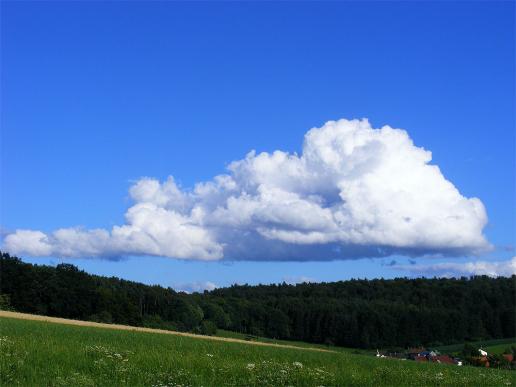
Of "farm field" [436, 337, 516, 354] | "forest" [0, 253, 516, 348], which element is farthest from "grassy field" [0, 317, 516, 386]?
"farm field" [436, 337, 516, 354]

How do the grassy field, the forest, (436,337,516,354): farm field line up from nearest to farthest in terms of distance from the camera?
the grassy field < the forest < (436,337,516,354): farm field

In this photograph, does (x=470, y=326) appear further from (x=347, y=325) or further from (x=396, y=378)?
(x=396, y=378)

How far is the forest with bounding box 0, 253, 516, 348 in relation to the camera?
111 m

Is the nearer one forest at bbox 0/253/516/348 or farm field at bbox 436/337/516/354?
forest at bbox 0/253/516/348

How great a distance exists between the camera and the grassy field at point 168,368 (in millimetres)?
19000

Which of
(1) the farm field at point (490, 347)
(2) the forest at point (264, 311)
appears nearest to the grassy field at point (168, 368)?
(2) the forest at point (264, 311)

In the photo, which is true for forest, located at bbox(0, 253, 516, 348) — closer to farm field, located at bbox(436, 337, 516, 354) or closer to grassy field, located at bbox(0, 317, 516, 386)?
farm field, located at bbox(436, 337, 516, 354)

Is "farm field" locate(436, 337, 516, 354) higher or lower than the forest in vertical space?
lower

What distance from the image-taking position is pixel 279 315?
16738 cm

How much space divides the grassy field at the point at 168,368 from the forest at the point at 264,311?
280 feet

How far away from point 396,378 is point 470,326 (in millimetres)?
166143

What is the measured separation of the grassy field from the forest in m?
85.3

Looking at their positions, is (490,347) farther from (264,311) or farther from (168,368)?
(168,368)

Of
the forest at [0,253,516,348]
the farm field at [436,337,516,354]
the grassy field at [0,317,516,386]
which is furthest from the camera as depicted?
the farm field at [436,337,516,354]
